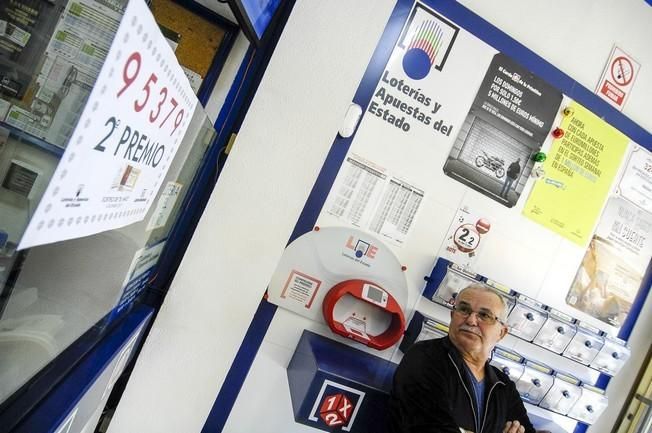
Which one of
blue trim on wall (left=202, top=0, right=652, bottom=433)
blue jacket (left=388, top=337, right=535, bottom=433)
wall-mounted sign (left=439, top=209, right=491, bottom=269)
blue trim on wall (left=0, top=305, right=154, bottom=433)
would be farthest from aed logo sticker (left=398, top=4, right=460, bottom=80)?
blue trim on wall (left=0, top=305, right=154, bottom=433)

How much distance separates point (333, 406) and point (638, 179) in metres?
2.79

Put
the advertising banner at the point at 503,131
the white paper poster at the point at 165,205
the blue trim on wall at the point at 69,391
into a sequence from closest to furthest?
the blue trim on wall at the point at 69,391 → the white paper poster at the point at 165,205 → the advertising banner at the point at 503,131

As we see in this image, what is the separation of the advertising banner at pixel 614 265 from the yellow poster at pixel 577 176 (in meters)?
0.16

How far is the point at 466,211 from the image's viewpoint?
7.93 feet

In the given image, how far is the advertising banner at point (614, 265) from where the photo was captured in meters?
2.79

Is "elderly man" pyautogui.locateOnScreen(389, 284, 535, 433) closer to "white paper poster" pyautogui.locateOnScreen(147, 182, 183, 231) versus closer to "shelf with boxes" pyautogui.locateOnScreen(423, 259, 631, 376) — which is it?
"shelf with boxes" pyautogui.locateOnScreen(423, 259, 631, 376)

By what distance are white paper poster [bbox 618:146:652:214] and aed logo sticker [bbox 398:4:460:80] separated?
1.71 meters

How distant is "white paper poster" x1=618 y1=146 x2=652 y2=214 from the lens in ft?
9.34

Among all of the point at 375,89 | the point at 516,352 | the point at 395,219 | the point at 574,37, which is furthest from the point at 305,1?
the point at 516,352

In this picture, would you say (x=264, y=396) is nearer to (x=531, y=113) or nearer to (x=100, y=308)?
(x=100, y=308)

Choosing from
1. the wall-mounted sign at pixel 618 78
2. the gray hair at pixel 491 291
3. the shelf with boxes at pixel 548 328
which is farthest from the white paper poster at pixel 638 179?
the gray hair at pixel 491 291

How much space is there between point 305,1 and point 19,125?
1.40m

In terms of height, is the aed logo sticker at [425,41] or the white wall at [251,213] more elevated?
the aed logo sticker at [425,41]

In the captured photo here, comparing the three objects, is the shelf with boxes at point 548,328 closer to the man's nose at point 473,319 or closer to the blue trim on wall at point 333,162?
the man's nose at point 473,319
